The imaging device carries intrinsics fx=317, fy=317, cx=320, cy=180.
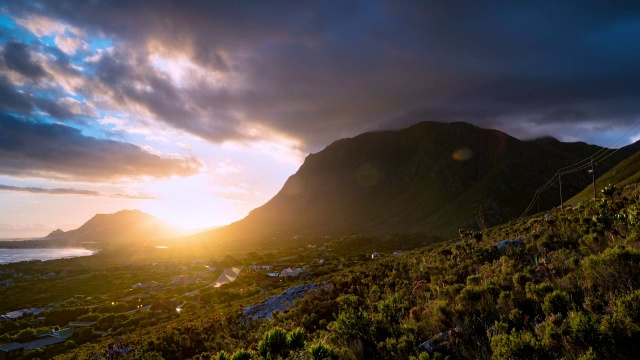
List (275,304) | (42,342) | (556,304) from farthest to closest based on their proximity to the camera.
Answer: (42,342)
(275,304)
(556,304)

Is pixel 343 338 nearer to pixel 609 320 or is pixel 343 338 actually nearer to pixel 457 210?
pixel 609 320

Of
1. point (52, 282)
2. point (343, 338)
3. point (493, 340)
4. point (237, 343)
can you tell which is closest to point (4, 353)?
point (237, 343)

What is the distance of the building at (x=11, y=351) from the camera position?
35.8 meters

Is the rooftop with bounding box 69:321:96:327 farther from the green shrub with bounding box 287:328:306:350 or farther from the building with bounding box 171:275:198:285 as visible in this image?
the green shrub with bounding box 287:328:306:350

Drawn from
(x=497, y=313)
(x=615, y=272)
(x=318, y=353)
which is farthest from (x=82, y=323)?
(x=615, y=272)

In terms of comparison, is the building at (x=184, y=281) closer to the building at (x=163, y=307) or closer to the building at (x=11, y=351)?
the building at (x=163, y=307)

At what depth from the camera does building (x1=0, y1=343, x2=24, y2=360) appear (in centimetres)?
3582

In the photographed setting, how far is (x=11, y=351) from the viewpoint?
36.2 metres

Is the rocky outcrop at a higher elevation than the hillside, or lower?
lower

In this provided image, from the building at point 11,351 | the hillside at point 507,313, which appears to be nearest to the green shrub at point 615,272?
the hillside at point 507,313

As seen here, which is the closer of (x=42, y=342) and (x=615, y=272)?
(x=615, y=272)

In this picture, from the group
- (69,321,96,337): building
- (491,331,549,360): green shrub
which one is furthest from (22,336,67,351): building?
(491,331,549,360): green shrub

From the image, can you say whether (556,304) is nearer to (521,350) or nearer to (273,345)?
(521,350)

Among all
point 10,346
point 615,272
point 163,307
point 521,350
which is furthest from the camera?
point 163,307
